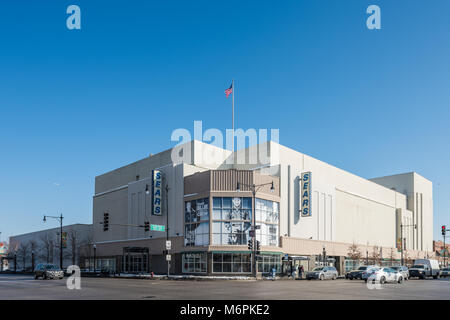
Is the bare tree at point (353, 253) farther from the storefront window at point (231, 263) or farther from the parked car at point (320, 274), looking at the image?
the parked car at point (320, 274)

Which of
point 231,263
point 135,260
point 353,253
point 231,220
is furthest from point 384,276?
point 353,253

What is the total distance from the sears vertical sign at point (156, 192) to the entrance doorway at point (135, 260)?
6591 mm

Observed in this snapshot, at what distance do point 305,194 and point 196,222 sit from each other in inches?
742

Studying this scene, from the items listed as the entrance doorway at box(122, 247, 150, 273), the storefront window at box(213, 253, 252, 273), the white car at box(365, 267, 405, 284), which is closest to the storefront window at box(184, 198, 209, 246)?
the storefront window at box(213, 253, 252, 273)

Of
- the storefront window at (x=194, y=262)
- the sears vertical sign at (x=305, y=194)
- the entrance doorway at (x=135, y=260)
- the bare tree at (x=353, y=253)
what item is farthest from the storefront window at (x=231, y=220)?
the bare tree at (x=353, y=253)

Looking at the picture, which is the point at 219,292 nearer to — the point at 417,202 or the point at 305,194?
the point at 305,194

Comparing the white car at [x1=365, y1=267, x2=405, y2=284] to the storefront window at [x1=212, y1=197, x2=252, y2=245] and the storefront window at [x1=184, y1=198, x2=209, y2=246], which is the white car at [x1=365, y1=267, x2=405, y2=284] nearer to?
the storefront window at [x1=212, y1=197, x2=252, y2=245]

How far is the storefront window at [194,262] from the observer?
60094 mm

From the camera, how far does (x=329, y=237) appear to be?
79000 millimetres

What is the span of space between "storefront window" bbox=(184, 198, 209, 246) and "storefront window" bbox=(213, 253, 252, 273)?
108 inches

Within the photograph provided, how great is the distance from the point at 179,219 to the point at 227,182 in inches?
384

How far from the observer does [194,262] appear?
61344 mm

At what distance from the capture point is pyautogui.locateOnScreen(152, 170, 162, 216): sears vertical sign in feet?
222

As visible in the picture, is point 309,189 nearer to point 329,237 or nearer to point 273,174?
point 273,174
